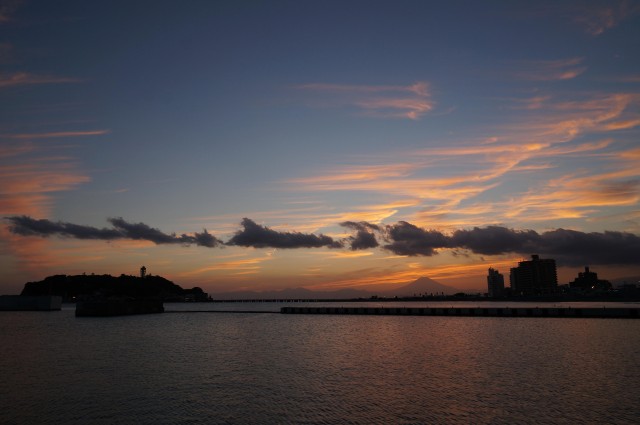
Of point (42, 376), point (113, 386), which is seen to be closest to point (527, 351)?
point (113, 386)

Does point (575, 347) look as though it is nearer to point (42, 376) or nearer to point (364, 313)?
point (42, 376)

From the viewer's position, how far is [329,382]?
138ft

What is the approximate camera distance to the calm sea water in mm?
31109

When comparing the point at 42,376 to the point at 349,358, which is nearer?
the point at 42,376

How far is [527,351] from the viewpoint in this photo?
196ft

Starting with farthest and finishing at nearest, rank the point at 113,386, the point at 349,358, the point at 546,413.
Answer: the point at 349,358 < the point at 113,386 < the point at 546,413

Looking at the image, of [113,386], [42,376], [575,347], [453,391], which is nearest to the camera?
[453,391]

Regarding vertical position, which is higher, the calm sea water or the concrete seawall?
the calm sea water

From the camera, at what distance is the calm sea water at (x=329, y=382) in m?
31.1

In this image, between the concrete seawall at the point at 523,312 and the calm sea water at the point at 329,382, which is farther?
the concrete seawall at the point at 523,312

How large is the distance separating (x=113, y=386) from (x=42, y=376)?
11.1 meters

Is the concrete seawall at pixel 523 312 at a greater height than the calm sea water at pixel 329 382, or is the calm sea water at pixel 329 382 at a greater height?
the calm sea water at pixel 329 382

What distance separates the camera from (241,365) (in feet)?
176

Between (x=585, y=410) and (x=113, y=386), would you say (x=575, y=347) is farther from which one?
(x=113, y=386)
